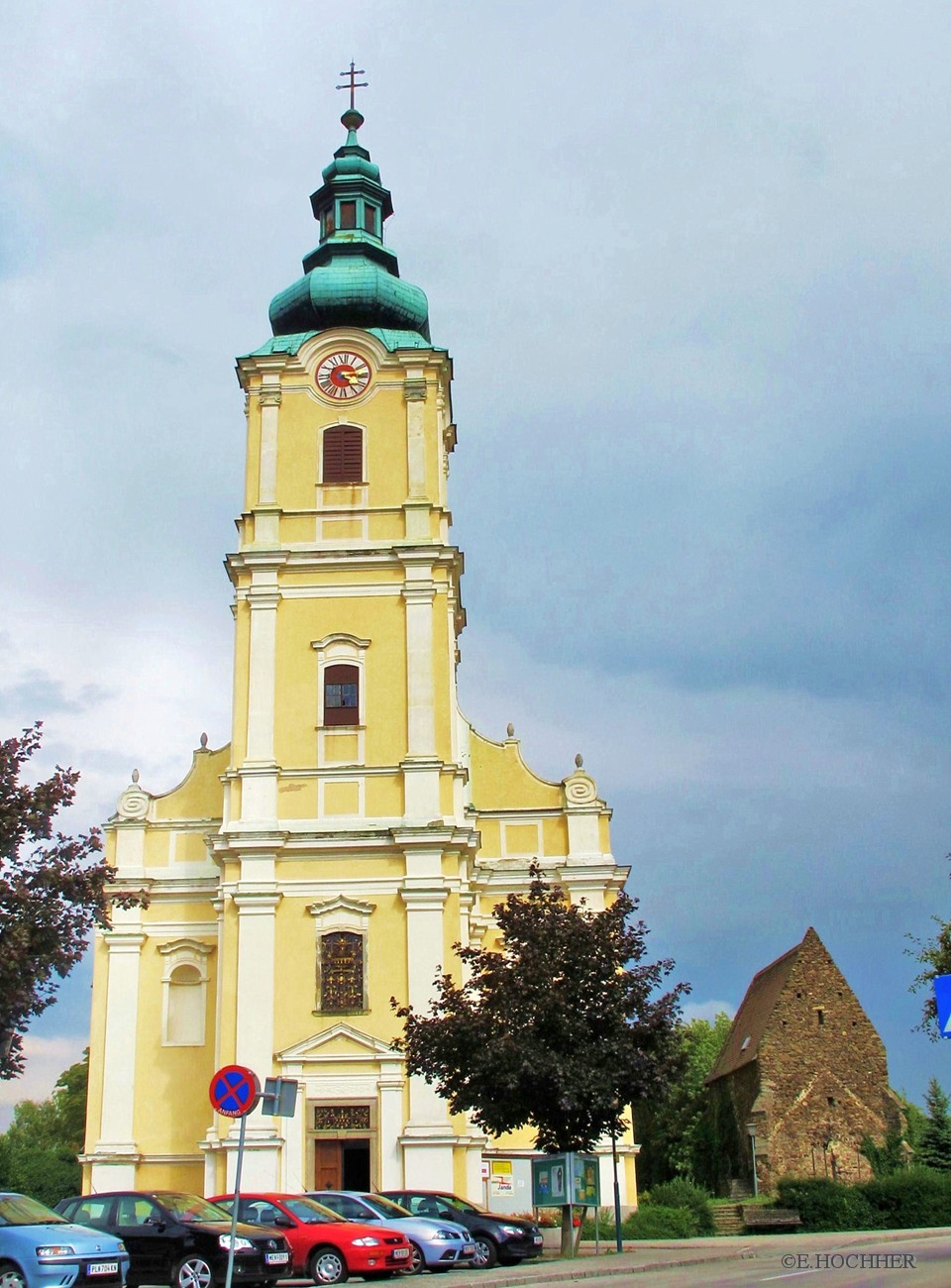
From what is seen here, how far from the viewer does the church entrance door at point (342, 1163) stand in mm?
31219

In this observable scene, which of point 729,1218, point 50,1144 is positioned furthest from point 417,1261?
point 50,1144

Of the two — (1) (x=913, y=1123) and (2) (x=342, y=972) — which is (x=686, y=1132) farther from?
(2) (x=342, y=972)

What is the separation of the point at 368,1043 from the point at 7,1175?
18.1m

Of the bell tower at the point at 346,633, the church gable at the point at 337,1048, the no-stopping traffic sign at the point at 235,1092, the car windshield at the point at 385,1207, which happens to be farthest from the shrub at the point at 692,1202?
the no-stopping traffic sign at the point at 235,1092

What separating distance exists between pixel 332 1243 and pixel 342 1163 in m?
11.8

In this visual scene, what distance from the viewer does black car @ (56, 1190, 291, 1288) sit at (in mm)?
17719

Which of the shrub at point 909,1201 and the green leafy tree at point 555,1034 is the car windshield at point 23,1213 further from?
the shrub at point 909,1201

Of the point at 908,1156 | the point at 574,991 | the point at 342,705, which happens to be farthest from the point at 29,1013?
the point at 908,1156

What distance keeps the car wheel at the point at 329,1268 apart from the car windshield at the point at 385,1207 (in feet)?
9.25

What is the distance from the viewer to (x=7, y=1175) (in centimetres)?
4394

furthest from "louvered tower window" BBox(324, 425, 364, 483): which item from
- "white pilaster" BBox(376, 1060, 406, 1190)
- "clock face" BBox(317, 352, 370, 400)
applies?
"white pilaster" BBox(376, 1060, 406, 1190)

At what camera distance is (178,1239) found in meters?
17.9

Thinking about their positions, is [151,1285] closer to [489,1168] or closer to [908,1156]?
[489,1168]

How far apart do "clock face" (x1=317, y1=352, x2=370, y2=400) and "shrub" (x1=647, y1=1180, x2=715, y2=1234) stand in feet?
69.2
